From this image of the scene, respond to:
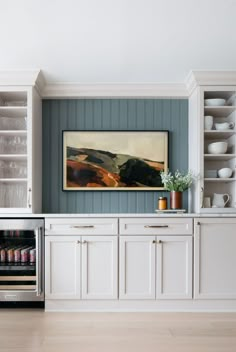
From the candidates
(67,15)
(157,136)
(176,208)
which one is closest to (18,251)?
(176,208)

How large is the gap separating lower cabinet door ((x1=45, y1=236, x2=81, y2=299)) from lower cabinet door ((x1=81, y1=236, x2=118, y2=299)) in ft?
0.25

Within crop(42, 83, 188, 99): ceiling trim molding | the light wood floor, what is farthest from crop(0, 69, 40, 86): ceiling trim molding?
the light wood floor

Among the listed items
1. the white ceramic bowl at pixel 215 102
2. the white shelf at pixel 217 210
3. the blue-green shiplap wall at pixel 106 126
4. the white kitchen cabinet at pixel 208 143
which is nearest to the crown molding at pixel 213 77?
the white kitchen cabinet at pixel 208 143

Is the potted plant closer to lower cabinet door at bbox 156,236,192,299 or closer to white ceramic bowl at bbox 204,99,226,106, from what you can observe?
lower cabinet door at bbox 156,236,192,299

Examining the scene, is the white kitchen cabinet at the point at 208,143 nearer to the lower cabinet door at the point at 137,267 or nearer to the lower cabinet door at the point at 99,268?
the lower cabinet door at the point at 137,267

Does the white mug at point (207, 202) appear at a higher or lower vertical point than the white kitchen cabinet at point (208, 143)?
lower

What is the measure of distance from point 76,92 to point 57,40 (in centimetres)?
96

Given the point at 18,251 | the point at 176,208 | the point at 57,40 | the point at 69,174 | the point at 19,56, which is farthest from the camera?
the point at 69,174

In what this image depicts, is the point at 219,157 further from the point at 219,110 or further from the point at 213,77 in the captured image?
the point at 213,77

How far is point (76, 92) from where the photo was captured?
4.00m

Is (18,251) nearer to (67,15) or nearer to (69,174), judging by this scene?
(69,174)

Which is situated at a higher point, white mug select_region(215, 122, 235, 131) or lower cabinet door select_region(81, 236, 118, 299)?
white mug select_region(215, 122, 235, 131)

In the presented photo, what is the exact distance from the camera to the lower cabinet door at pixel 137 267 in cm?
350

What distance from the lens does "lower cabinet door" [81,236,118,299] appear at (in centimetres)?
350
